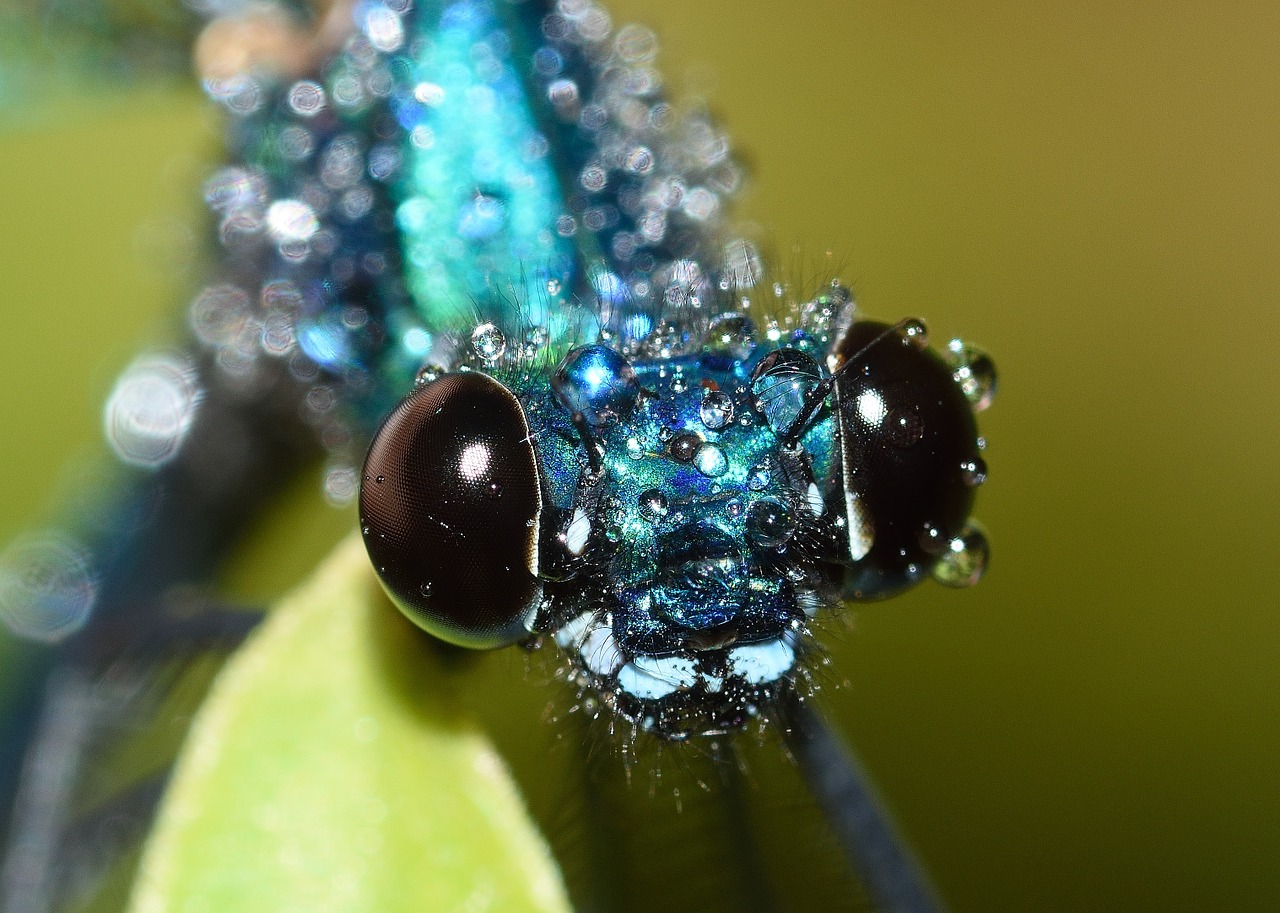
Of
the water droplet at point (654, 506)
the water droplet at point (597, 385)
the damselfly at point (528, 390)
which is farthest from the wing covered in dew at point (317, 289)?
the water droplet at point (654, 506)

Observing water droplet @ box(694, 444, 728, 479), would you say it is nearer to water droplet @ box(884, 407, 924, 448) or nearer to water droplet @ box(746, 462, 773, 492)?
water droplet @ box(746, 462, 773, 492)

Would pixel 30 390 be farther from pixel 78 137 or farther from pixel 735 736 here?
pixel 735 736

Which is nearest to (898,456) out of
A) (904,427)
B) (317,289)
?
(904,427)

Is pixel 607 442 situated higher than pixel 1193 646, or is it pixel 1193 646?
pixel 607 442

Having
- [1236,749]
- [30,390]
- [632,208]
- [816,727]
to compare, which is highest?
[632,208]

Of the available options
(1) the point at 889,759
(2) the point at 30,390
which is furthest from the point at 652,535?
(2) the point at 30,390

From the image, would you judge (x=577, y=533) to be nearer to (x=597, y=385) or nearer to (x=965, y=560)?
(x=597, y=385)

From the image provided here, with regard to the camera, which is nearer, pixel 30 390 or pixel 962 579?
pixel 962 579

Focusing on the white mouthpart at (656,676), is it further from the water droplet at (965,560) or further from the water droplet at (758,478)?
the water droplet at (965,560)
